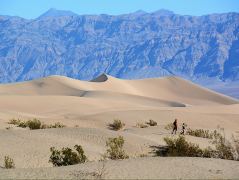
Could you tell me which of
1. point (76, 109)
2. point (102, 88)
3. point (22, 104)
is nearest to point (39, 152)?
point (76, 109)

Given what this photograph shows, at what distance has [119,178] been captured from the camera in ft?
34.8

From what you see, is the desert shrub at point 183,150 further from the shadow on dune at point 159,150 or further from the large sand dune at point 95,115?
the large sand dune at point 95,115

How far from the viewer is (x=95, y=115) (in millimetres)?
34500

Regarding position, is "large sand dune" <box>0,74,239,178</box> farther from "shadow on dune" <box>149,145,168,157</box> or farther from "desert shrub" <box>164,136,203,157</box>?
"desert shrub" <box>164,136,203,157</box>

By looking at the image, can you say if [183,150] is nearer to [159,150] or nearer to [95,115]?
[159,150]

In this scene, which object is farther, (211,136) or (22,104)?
(22,104)

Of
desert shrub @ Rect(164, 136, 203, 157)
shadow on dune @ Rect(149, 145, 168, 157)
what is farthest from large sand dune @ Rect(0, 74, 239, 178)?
desert shrub @ Rect(164, 136, 203, 157)

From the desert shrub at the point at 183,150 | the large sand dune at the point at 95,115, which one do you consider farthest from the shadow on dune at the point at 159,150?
the desert shrub at the point at 183,150

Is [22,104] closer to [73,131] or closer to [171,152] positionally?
[73,131]

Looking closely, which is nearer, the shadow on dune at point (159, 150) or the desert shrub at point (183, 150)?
the desert shrub at point (183, 150)

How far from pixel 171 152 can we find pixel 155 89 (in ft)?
237

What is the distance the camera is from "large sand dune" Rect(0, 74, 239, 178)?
56.6 ft

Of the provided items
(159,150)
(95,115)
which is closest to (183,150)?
(159,150)

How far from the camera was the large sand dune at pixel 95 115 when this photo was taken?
17266 millimetres
